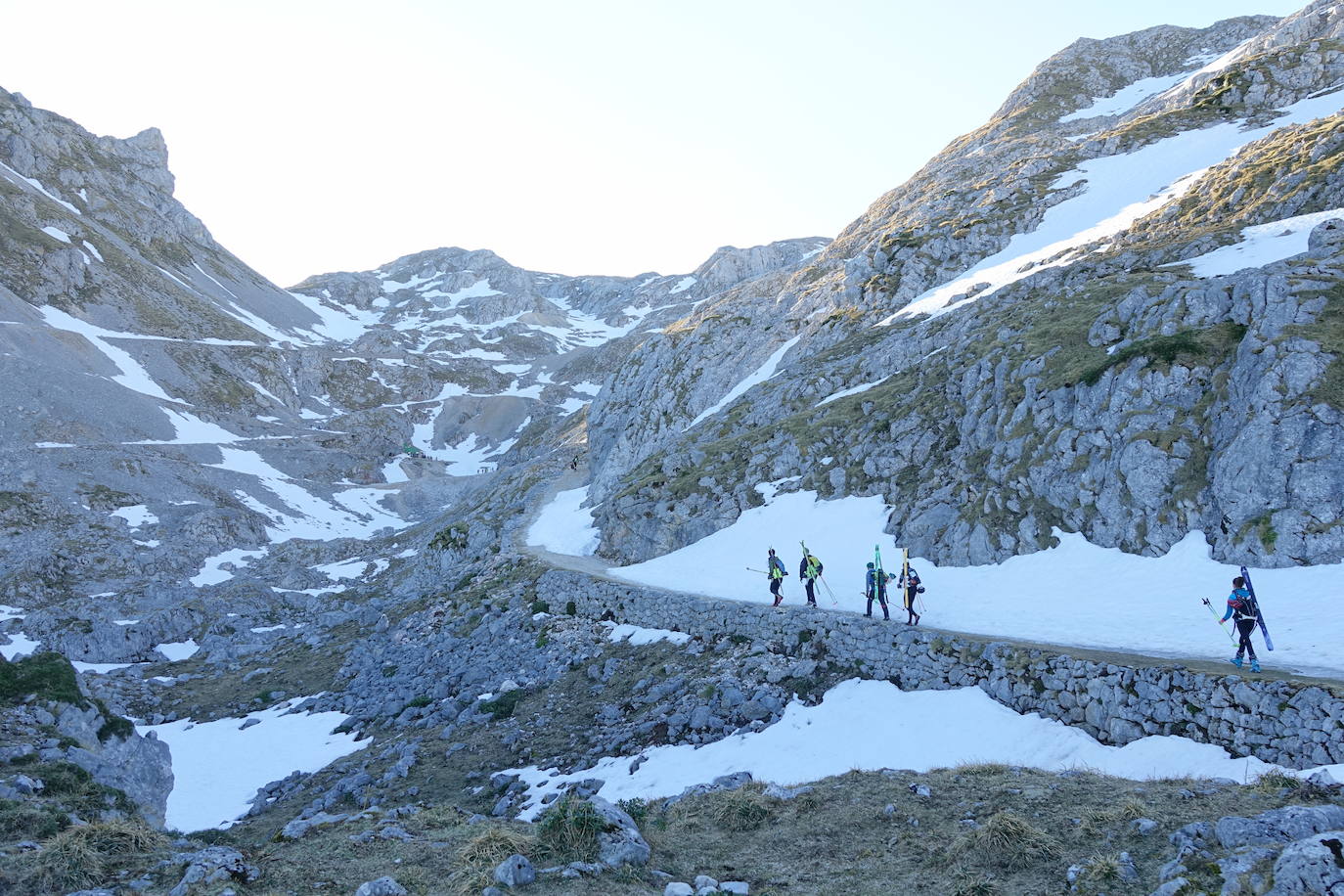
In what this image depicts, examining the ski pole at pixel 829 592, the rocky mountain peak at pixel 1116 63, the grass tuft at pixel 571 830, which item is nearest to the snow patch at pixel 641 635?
the ski pole at pixel 829 592

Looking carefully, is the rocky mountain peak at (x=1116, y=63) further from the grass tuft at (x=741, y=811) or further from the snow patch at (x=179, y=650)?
the snow patch at (x=179, y=650)

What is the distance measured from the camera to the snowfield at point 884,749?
45.0 feet

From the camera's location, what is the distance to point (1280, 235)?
109 ft

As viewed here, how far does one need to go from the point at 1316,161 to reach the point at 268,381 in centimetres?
14401

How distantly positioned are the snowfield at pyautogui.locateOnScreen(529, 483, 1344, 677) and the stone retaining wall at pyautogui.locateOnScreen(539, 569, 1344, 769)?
56.6 inches

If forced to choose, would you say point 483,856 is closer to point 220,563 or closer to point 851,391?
point 851,391

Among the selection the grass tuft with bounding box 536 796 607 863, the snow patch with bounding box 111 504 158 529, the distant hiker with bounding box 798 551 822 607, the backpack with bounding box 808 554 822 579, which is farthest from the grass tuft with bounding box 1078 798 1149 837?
the snow patch with bounding box 111 504 158 529

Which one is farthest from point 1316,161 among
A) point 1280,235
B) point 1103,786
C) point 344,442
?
point 344,442

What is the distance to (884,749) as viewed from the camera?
16.4 m

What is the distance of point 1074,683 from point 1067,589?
6853 millimetres

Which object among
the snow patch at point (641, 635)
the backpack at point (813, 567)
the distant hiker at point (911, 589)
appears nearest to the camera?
the distant hiker at point (911, 589)

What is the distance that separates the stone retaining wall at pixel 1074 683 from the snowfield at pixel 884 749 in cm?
36

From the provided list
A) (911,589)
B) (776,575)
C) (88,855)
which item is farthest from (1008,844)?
(776,575)

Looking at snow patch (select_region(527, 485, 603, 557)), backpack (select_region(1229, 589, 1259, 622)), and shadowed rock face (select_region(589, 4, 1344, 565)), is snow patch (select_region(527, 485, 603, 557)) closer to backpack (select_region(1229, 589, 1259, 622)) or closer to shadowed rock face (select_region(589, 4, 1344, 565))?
shadowed rock face (select_region(589, 4, 1344, 565))
